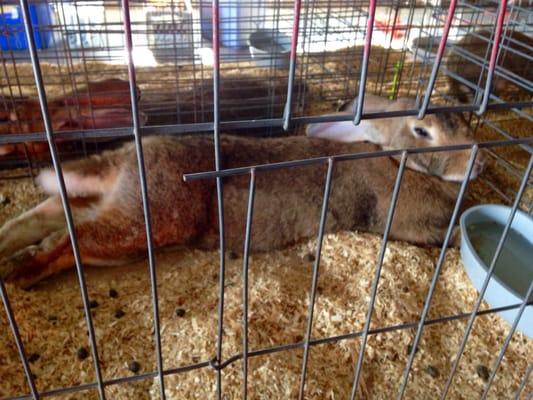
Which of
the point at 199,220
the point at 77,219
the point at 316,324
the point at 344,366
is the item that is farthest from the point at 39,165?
the point at 344,366

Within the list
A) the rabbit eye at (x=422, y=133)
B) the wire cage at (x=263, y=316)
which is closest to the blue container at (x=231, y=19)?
the wire cage at (x=263, y=316)

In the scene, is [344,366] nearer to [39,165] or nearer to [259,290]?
[259,290]

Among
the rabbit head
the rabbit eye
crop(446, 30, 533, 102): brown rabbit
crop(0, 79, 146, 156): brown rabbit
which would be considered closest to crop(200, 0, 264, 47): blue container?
crop(0, 79, 146, 156): brown rabbit

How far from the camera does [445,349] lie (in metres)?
2.11

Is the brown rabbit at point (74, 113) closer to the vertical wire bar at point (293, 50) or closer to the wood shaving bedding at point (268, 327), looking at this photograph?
the wood shaving bedding at point (268, 327)

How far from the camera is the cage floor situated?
73.2 inches

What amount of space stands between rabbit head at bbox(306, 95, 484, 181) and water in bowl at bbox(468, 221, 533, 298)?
32 centimetres

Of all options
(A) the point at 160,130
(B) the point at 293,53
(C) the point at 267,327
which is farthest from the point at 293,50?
(C) the point at 267,327

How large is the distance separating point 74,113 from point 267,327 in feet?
6.09

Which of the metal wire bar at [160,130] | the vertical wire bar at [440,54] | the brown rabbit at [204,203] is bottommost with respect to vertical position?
the brown rabbit at [204,203]

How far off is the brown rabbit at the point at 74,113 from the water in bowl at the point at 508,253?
203 cm

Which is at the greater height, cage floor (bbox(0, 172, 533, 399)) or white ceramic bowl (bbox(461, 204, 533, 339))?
white ceramic bowl (bbox(461, 204, 533, 339))

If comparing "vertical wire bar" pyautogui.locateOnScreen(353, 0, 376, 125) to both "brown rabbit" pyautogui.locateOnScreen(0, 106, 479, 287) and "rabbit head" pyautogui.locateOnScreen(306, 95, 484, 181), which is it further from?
"rabbit head" pyautogui.locateOnScreen(306, 95, 484, 181)

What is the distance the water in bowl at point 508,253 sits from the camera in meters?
2.42
